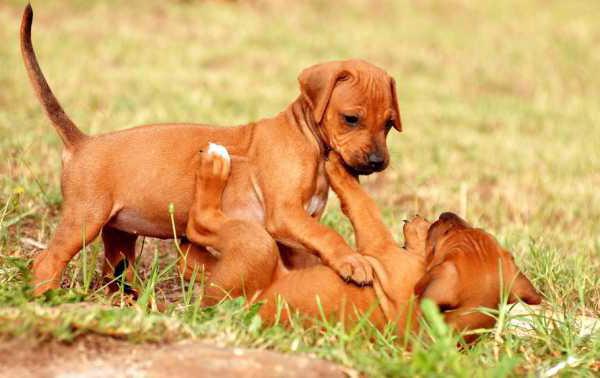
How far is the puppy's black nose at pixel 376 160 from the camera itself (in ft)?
15.4

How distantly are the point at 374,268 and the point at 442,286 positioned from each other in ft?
1.58

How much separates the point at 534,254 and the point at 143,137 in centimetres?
247

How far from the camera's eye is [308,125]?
494 cm

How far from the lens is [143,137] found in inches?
194

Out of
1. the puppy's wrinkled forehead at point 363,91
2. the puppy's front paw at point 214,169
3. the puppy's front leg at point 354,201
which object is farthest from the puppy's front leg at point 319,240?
the puppy's wrinkled forehead at point 363,91

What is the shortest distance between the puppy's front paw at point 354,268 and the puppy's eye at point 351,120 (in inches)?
28.7

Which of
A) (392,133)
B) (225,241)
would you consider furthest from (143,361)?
(392,133)

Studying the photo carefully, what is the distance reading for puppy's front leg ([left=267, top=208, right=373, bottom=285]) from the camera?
439 cm

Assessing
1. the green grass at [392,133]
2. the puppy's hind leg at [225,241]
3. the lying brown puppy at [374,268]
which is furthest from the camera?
the puppy's hind leg at [225,241]

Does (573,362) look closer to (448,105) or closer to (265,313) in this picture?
(265,313)

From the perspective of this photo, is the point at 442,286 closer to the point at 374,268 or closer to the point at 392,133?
the point at 374,268

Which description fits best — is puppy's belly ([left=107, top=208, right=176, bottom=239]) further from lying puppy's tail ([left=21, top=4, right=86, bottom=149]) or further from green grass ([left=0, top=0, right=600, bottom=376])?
Answer: lying puppy's tail ([left=21, top=4, right=86, bottom=149])

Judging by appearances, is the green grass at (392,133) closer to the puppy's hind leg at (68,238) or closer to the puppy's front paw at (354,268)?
the puppy's hind leg at (68,238)

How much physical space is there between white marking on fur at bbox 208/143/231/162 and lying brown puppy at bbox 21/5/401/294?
0.34ft
